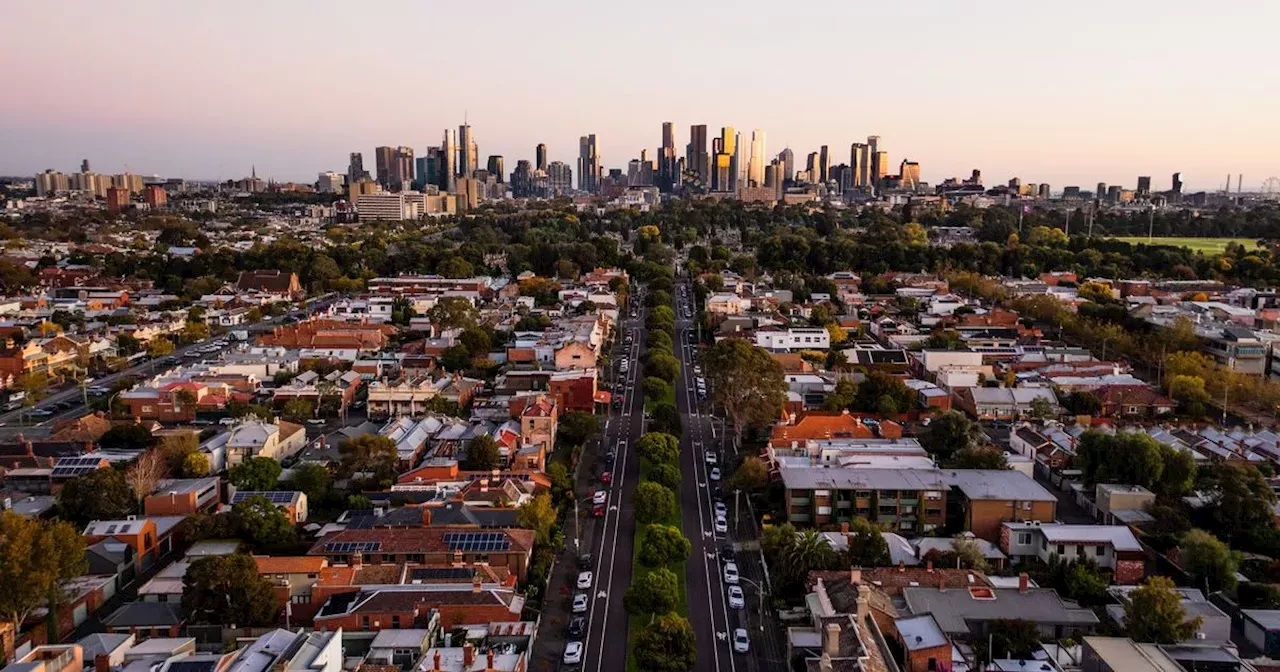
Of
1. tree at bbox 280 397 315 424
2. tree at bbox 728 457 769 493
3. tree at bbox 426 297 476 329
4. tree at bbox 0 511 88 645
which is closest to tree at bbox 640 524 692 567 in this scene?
tree at bbox 728 457 769 493

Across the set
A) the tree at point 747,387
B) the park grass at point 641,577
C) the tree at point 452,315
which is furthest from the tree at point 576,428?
the tree at point 452,315

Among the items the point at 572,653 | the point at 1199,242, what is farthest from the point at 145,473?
the point at 1199,242

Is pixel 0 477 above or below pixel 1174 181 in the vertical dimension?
below

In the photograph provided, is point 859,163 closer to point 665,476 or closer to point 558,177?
point 558,177

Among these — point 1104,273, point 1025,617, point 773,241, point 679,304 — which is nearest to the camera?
point 1025,617

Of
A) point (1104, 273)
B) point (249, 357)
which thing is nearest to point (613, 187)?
point (1104, 273)

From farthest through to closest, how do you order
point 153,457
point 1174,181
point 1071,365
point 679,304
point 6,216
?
point 1174,181
point 6,216
point 679,304
point 1071,365
point 153,457

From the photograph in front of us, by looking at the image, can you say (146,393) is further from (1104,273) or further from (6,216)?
(6,216)

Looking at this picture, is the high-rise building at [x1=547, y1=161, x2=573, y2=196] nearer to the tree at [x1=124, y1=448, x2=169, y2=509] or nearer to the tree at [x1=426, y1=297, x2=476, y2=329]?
the tree at [x1=426, y1=297, x2=476, y2=329]
